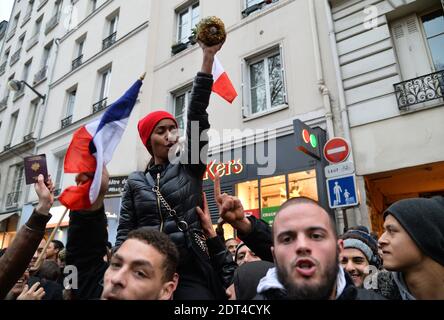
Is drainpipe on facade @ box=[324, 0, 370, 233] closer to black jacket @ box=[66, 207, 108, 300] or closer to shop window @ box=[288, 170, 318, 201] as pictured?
shop window @ box=[288, 170, 318, 201]

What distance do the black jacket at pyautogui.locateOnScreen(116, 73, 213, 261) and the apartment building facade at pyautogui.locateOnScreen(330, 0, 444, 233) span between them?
202 inches

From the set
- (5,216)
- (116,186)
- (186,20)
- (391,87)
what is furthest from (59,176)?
(391,87)

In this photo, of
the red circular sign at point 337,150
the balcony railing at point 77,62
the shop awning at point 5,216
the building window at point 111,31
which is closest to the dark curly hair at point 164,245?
the red circular sign at point 337,150

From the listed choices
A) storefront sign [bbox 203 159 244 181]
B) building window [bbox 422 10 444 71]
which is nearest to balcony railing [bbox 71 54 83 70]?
storefront sign [bbox 203 159 244 181]

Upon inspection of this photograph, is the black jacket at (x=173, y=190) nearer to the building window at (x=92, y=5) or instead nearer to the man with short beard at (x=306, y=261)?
the man with short beard at (x=306, y=261)

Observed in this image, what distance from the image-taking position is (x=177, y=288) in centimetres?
191

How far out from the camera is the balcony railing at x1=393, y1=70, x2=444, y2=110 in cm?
613

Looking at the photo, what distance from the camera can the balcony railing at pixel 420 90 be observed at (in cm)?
613

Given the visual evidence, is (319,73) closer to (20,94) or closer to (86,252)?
(86,252)

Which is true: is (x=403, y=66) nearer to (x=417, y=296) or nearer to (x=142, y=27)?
(x=417, y=296)

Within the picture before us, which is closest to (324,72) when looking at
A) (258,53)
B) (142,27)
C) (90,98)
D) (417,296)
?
(258,53)

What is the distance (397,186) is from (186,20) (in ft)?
29.2

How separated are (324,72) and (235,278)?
6664 millimetres

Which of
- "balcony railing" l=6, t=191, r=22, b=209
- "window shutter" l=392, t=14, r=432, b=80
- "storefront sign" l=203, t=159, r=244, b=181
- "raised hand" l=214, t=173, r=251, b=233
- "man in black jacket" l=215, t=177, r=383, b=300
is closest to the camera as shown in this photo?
"man in black jacket" l=215, t=177, r=383, b=300
